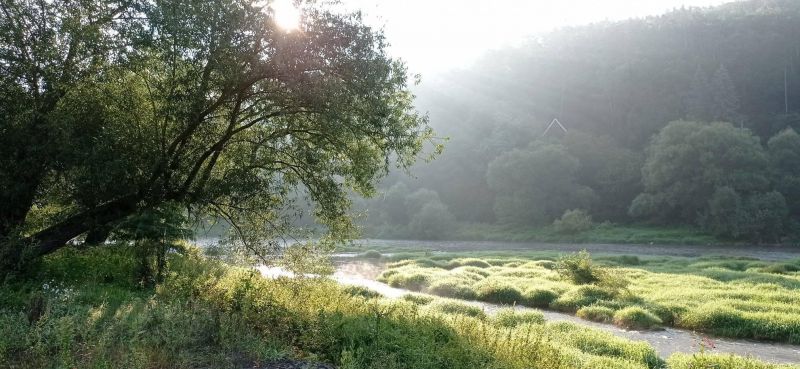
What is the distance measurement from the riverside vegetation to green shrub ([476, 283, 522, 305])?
10.8 metres

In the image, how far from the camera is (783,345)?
17469mm

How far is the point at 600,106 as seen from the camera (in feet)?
397

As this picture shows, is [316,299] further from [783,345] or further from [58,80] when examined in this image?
[783,345]

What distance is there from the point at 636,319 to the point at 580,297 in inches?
170

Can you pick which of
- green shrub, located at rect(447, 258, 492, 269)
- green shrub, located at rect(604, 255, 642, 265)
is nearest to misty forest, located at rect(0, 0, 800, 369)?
green shrub, located at rect(447, 258, 492, 269)

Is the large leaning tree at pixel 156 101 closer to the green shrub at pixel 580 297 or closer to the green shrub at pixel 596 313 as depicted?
the green shrub at pixel 596 313

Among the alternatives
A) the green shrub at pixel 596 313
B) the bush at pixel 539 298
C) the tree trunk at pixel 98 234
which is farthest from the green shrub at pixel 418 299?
the tree trunk at pixel 98 234

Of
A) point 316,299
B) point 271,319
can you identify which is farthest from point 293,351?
point 316,299

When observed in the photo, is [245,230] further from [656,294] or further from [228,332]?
[656,294]

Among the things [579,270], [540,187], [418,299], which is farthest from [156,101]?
[540,187]

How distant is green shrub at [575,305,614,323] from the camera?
21.6 m

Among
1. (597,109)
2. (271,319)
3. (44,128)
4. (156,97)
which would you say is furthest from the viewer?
(597,109)

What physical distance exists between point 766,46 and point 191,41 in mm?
133887

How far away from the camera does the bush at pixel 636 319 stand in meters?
20.2
